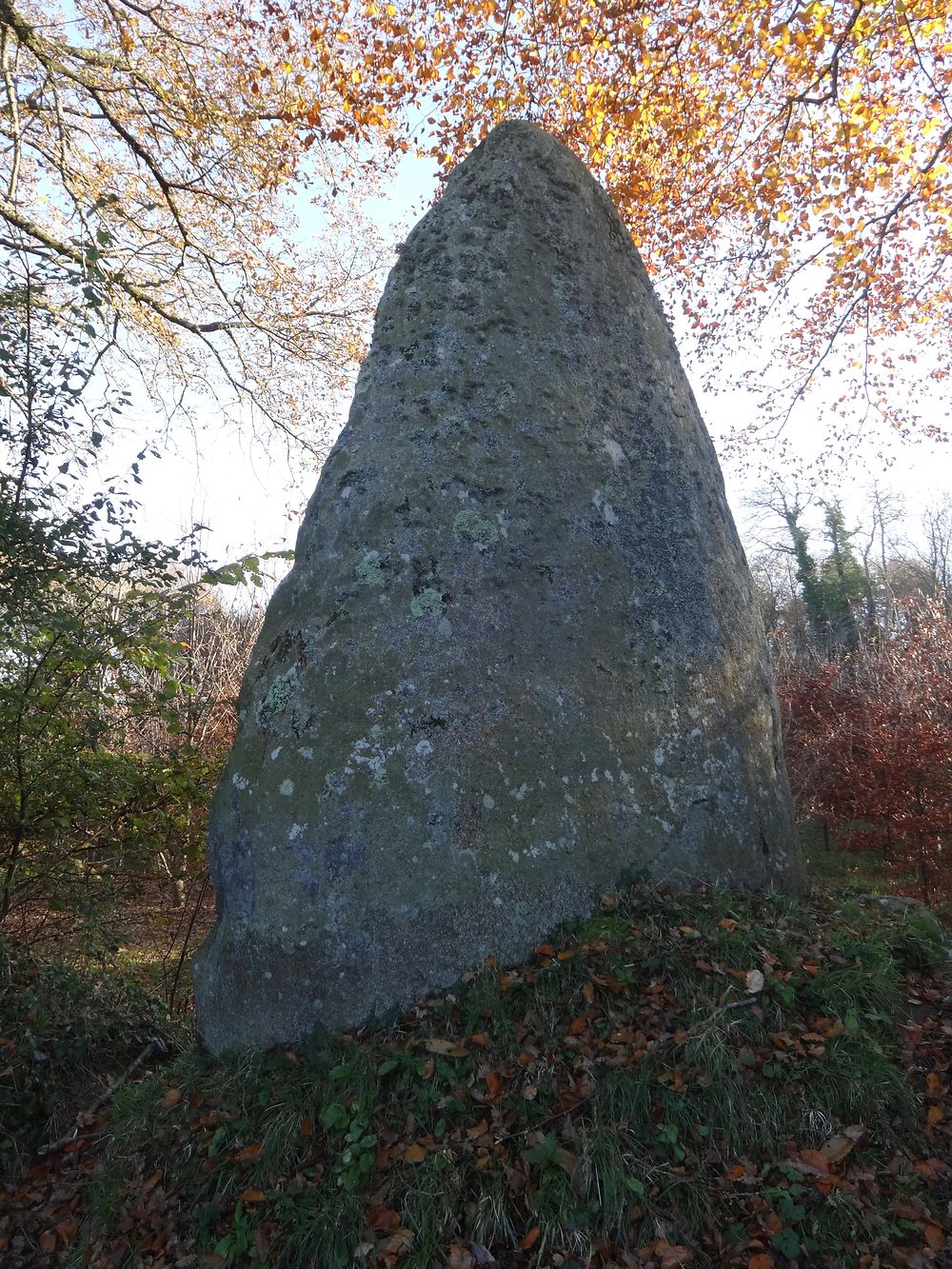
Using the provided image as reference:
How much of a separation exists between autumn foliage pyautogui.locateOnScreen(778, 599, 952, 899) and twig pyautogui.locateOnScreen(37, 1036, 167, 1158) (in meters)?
6.78

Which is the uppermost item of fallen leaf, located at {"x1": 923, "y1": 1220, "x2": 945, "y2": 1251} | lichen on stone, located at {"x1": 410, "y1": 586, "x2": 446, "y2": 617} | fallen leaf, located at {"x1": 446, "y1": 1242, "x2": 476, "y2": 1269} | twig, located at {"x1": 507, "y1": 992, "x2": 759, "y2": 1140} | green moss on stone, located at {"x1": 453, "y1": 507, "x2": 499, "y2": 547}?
green moss on stone, located at {"x1": 453, "y1": 507, "x2": 499, "y2": 547}

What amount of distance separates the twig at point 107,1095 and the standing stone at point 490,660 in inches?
23.4

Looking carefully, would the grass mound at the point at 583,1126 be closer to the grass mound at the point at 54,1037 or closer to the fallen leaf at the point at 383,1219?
the fallen leaf at the point at 383,1219

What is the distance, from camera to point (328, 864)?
288 cm

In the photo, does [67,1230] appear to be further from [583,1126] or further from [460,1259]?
[583,1126]

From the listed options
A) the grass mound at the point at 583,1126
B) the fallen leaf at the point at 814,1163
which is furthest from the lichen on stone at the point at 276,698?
the fallen leaf at the point at 814,1163

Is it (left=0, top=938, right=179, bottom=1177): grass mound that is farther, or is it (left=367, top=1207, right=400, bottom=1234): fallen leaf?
(left=0, top=938, right=179, bottom=1177): grass mound

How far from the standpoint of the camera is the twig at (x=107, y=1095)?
9.68 ft

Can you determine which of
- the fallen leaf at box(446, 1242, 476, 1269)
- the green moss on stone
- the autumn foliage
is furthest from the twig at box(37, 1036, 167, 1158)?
the autumn foliage

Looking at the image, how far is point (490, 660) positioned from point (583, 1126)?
1649mm

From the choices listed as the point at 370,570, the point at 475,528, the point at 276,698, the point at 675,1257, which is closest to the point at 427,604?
the point at 370,570

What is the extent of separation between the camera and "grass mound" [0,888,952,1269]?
209cm

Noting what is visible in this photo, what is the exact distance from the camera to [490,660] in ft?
10.4

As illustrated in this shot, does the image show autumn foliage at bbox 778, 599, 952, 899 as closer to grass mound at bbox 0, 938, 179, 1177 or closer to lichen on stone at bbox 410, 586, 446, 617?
lichen on stone at bbox 410, 586, 446, 617
